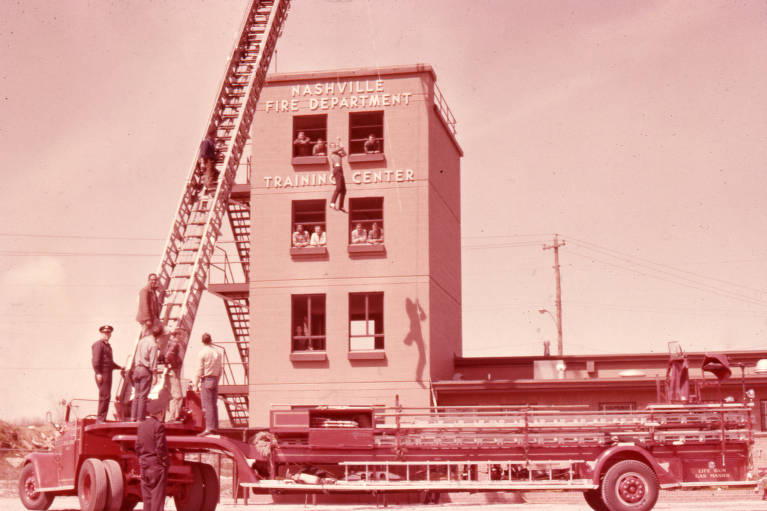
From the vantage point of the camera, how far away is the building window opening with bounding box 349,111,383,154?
37.7 meters

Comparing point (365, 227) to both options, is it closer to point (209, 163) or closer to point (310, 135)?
point (310, 135)

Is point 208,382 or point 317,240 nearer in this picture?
point 208,382

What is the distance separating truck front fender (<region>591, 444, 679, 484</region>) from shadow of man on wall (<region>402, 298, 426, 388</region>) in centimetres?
1590

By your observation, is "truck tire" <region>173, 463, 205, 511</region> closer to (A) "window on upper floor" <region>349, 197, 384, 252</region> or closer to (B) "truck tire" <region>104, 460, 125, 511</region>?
(B) "truck tire" <region>104, 460, 125, 511</region>

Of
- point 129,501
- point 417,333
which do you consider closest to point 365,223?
point 417,333

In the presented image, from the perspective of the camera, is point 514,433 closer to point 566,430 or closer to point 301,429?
point 566,430

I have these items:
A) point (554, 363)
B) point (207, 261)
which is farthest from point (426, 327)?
point (207, 261)

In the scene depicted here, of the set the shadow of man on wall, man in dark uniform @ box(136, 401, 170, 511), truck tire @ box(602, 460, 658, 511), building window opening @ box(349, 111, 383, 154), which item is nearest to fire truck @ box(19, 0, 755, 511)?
truck tire @ box(602, 460, 658, 511)

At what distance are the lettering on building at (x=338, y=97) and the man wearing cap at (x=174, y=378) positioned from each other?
61.2ft

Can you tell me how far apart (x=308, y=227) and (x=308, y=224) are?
1.18 feet

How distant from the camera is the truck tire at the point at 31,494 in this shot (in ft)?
72.3

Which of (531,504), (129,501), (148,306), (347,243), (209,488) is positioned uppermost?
(347,243)

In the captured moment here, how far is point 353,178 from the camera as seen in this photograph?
123 feet

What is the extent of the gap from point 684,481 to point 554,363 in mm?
17979
